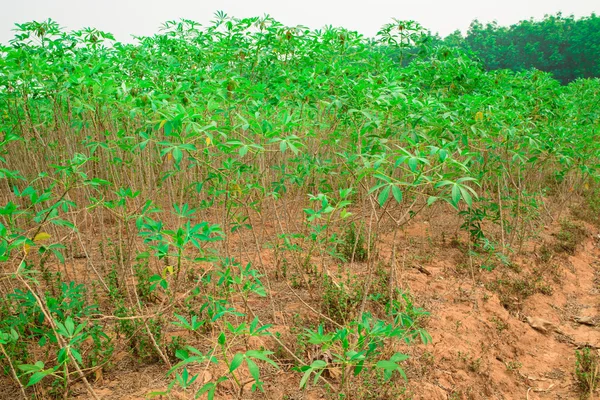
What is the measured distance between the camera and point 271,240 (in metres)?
3.82

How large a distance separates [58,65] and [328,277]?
2.13 m

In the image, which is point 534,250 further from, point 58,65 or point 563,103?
point 58,65

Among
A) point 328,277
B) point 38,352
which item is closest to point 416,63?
point 328,277

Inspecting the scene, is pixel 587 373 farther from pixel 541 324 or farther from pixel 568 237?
pixel 568 237

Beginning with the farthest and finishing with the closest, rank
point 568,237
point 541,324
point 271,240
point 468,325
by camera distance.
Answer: point 568,237 < point 271,240 < point 541,324 < point 468,325

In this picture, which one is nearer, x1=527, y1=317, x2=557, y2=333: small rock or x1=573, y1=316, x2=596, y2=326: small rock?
x1=527, y1=317, x2=557, y2=333: small rock

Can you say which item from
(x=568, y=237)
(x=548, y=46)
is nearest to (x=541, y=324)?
(x=568, y=237)

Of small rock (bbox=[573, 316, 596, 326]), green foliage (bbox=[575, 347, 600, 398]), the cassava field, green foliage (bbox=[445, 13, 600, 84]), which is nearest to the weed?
the cassava field

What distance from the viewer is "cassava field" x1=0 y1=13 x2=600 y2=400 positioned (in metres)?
2.00

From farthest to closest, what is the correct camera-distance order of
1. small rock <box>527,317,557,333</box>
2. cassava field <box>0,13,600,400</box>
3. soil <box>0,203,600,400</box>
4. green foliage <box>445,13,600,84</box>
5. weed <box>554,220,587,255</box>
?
green foliage <box>445,13,600,84</box> → weed <box>554,220,587,255</box> → small rock <box>527,317,557,333</box> → soil <box>0,203,600,400</box> → cassava field <box>0,13,600,400</box>

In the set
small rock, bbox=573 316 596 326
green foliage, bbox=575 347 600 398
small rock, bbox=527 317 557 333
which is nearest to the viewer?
green foliage, bbox=575 347 600 398

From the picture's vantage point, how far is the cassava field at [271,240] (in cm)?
200

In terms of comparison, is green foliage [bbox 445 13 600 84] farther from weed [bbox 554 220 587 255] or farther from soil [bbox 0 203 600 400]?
soil [bbox 0 203 600 400]

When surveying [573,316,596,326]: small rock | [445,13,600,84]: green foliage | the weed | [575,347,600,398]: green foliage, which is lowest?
[573,316,596,326]: small rock
